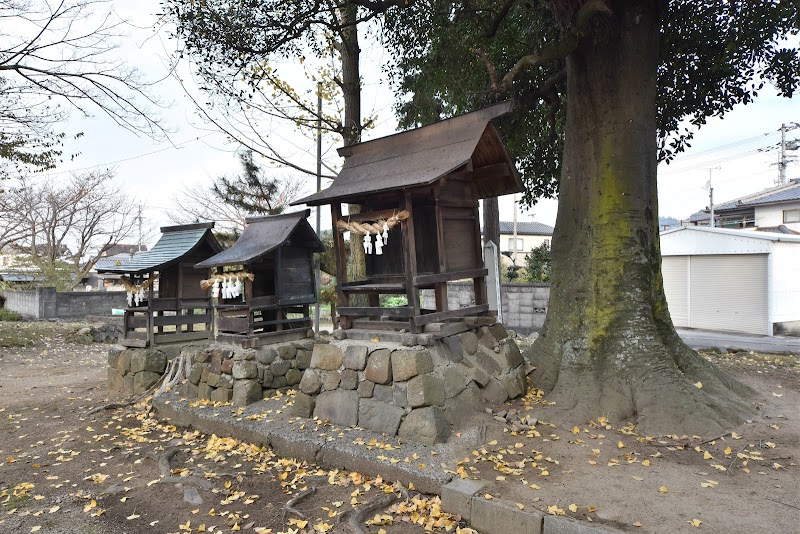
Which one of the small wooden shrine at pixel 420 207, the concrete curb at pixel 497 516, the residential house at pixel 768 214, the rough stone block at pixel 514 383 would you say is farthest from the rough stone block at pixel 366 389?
the residential house at pixel 768 214

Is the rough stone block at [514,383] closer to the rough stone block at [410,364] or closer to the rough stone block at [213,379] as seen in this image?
the rough stone block at [410,364]

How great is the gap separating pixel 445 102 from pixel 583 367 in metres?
7.39

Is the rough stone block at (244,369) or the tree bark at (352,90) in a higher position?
the tree bark at (352,90)

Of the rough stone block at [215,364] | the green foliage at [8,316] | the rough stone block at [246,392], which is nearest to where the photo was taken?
the rough stone block at [246,392]

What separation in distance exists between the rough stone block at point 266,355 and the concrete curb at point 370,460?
26.4 inches

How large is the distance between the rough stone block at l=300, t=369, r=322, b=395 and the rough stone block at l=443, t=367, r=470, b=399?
1617 millimetres

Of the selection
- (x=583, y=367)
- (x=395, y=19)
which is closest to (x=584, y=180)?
(x=583, y=367)

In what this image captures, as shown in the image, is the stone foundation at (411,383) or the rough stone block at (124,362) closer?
the stone foundation at (411,383)

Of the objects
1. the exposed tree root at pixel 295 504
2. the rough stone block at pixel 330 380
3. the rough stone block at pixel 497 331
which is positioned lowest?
the exposed tree root at pixel 295 504

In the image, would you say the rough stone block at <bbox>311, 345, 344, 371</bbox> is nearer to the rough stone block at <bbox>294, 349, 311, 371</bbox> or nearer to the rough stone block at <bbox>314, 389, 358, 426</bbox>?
the rough stone block at <bbox>314, 389, 358, 426</bbox>

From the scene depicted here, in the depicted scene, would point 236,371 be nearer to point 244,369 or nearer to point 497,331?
point 244,369

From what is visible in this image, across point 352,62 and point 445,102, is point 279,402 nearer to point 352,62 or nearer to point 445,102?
point 352,62

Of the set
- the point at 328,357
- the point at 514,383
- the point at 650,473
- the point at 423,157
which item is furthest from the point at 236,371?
the point at 650,473

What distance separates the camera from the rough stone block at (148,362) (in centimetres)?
827
